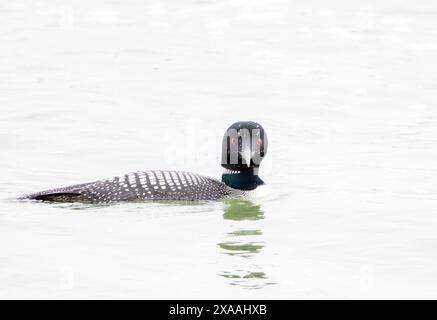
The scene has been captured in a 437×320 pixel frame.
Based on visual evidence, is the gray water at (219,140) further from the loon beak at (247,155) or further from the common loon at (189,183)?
the loon beak at (247,155)

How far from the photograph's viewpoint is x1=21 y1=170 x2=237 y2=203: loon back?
1192cm

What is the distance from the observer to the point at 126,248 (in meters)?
10.5

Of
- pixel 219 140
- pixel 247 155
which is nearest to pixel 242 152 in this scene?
pixel 247 155

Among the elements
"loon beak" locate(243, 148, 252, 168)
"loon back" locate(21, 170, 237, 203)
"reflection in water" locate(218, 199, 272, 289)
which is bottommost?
"reflection in water" locate(218, 199, 272, 289)

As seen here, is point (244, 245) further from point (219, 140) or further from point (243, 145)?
point (219, 140)

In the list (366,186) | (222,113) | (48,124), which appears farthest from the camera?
(222,113)

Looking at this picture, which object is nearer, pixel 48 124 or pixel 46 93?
pixel 48 124

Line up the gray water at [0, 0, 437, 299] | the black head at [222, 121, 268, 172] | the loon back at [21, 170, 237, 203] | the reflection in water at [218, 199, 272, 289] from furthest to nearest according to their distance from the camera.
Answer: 1. the black head at [222, 121, 268, 172]
2. the loon back at [21, 170, 237, 203]
3. the gray water at [0, 0, 437, 299]
4. the reflection in water at [218, 199, 272, 289]

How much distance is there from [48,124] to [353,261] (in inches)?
286

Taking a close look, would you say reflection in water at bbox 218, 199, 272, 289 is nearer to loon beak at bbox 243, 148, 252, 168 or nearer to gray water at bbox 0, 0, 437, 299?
gray water at bbox 0, 0, 437, 299

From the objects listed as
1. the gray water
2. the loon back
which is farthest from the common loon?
the gray water
